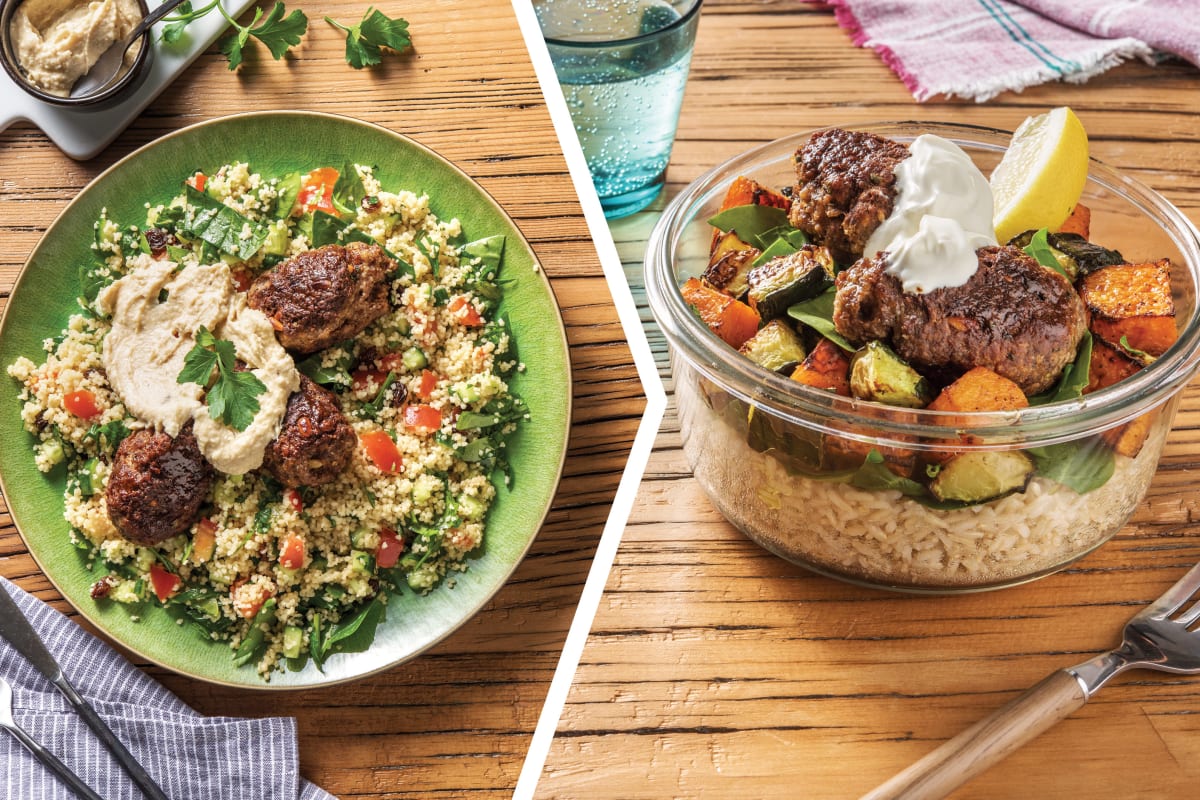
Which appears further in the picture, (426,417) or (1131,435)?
(426,417)

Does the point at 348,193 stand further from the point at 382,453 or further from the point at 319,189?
the point at 382,453

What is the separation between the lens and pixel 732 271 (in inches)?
64.5

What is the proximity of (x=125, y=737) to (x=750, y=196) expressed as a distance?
1267 millimetres

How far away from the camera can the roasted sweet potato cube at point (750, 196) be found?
1.71m

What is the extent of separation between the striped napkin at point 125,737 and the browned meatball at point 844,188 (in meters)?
1.11

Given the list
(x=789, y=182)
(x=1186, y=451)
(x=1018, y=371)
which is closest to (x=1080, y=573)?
(x=1186, y=451)

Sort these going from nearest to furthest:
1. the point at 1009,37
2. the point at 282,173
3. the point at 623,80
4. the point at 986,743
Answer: the point at 986,743, the point at 282,173, the point at 623,80, the point at 1009,37

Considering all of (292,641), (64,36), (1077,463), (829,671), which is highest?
(64,36)

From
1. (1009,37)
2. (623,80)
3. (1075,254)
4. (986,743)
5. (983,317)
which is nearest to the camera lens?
(983,317)

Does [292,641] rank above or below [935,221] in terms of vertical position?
below

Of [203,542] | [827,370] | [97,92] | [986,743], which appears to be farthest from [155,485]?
[986,743]

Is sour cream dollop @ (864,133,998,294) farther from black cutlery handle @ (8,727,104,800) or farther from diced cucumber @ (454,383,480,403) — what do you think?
black cutlery handle @ (8,727,104,800)

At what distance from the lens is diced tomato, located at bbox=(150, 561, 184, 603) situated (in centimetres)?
161

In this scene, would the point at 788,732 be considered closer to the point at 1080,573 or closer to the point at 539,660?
the point at 539,660
